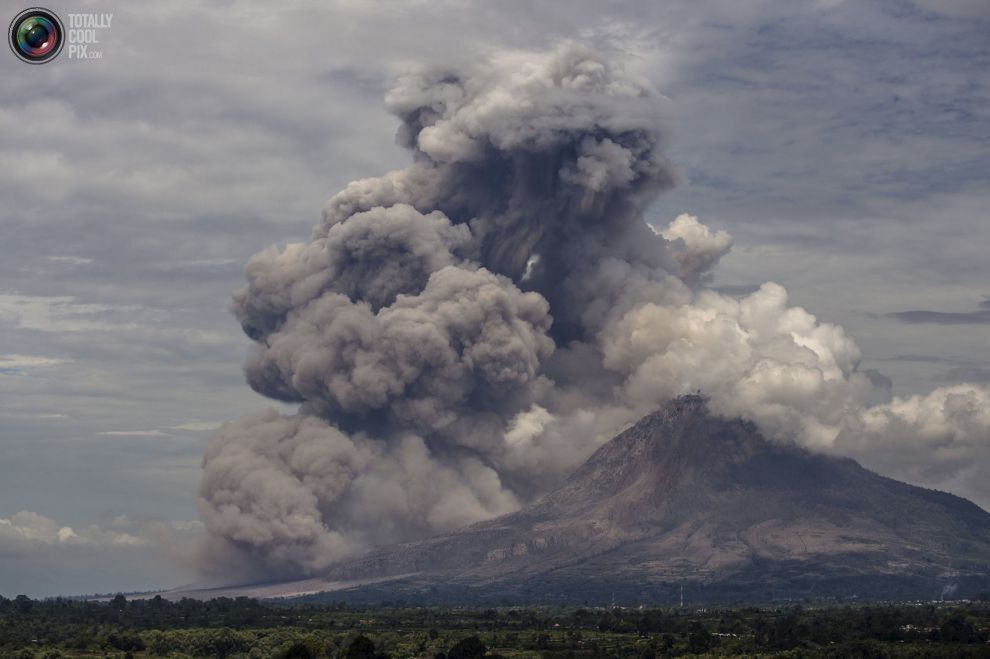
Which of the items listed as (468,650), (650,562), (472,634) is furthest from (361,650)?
(650,562)

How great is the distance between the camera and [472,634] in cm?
10056

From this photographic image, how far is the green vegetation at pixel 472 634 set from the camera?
85125 mm

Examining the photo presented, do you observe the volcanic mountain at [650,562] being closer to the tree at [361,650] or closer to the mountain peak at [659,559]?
the mountain peak at [659,559]

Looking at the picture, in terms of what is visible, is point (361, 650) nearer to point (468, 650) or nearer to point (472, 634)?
point (468, 650)

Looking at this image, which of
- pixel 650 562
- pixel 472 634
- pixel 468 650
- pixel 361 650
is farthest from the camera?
pixel 650 562

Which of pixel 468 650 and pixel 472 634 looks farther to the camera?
pixel 472 634

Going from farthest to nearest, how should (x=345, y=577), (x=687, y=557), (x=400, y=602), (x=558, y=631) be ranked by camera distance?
(x=687, y=557)
(x=345, y=577)
(x=400, y=602)
(x=558, y=631)

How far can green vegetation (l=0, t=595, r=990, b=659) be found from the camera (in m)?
85.1

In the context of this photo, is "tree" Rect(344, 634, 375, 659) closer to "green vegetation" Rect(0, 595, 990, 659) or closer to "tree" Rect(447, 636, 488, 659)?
"green vegetation" Rect(0, 595, 990, 659)

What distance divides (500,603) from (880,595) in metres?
45.9

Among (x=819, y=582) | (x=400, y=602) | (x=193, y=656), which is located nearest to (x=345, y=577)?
(x=400, y=602)

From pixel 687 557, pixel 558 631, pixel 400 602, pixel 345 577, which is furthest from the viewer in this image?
pixel 687 557

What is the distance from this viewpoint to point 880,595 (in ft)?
572

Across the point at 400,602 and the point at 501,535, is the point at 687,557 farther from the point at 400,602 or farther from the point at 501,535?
the point at 400,602
